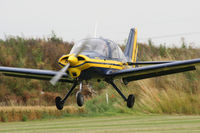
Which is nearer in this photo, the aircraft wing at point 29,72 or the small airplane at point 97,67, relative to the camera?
the small airplane at point 97,67

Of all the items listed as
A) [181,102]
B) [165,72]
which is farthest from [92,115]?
[165,72]

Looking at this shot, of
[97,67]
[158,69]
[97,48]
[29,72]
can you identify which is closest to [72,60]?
[97,67]

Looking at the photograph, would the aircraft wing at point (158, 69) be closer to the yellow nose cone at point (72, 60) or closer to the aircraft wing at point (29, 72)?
the yellow nose cone at point (72, 60)

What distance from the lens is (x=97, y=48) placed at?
1274 centimetres

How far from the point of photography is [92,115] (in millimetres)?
25625

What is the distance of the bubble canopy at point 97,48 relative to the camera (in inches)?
490

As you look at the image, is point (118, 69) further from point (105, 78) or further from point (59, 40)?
point (59, 40)

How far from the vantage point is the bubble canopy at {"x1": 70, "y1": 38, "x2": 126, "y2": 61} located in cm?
1246

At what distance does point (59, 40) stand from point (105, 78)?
90.3ft

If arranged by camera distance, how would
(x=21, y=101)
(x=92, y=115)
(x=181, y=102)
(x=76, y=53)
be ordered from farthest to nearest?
1. (x=21, y=101)
2. (x=92, y=115)
3. (x=181, y=102)
4. (x=76, y=53)

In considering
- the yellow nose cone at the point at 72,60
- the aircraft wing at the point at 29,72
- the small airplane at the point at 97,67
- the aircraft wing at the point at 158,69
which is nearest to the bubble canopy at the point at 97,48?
the small airplane at the point at 97,67

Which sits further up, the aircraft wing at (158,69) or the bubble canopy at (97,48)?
the bubble canopy at (97,48)

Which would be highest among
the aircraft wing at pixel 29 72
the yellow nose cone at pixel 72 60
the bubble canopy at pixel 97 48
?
the bubble canopy at pixel 97 48

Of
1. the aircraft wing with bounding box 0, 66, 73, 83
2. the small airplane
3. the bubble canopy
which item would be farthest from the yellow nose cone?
the aircraft wing with bounding box 0, 66, 73, 83
